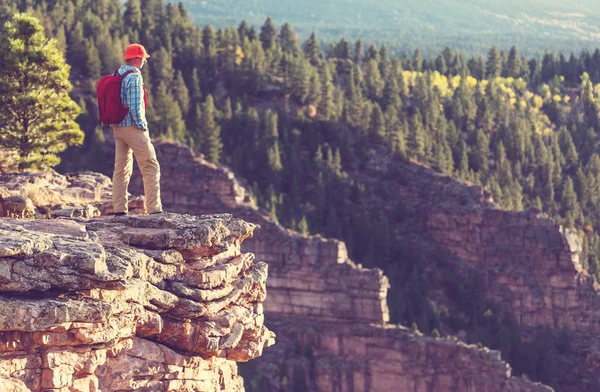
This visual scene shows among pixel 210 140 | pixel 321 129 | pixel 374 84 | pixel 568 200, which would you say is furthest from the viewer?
pixel 374 84

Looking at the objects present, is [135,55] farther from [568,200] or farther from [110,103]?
[568,200]

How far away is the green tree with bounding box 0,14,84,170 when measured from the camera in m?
59.8

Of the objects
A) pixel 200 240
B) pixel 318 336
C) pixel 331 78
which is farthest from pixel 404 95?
pixel 200 240

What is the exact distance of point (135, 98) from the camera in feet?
145

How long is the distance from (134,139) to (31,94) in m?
16.0

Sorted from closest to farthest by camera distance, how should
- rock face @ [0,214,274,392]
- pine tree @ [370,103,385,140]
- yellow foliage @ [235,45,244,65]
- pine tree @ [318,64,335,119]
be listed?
rock face @ [0,214,274,392] → pine tree @ [370,103,385,140] → pine tree @ [318,64,335,119] → yellow foliage @ [235,45,244,65]

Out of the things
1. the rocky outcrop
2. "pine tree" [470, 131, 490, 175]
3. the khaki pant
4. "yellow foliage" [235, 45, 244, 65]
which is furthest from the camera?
"yellow foliage" [235, 45, 244, 65]

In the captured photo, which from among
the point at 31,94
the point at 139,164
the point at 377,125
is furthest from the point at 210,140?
the point at 139,164

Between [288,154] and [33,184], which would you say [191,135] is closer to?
[288,154]

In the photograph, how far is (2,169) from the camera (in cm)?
5747

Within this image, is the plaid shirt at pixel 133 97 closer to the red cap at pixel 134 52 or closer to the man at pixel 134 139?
the man at pixel 134 139

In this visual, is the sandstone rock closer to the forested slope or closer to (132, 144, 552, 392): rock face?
(132, 144, 552, 392): rock face

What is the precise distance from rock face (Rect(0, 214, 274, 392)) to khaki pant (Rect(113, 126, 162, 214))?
5.26 feet

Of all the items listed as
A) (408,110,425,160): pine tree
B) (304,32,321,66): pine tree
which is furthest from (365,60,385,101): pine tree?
(408,110,425,160): pine tree
